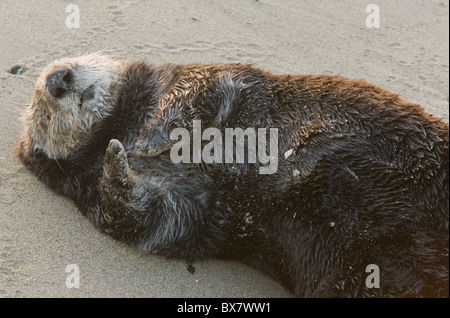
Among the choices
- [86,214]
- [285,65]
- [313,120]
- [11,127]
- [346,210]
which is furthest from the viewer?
[285,65]

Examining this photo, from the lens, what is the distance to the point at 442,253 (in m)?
2.84

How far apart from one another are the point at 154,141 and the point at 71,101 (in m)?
0.68

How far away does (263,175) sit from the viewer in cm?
326

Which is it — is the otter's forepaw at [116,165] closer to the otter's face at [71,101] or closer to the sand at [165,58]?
the otter's face at [71,101]

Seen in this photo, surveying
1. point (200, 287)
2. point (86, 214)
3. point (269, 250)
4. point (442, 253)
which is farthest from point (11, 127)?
point (442, 253)

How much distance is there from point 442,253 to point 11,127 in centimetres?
337

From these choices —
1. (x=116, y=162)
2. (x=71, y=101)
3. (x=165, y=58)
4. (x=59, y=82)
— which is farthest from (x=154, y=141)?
(x=165, y=58)

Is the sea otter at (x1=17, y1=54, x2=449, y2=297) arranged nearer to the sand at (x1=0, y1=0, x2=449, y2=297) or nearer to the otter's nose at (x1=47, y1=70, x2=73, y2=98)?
the otter's nose at (x1=47, y1=70, x2=73, y2=98)

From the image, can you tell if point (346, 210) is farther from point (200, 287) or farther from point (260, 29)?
point (260, 29)

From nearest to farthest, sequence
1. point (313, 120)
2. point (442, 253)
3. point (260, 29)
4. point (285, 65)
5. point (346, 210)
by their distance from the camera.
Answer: point (442, 253)
point (346, 210)
point (313, 120)
point (285, 65)
point (260, 29)

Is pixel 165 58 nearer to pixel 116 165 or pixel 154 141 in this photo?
pixel 154 141

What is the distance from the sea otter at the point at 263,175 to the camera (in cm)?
295

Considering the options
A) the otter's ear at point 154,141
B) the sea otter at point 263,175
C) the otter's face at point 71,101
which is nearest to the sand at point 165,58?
the sea otter at point 263,175

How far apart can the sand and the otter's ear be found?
68cm
